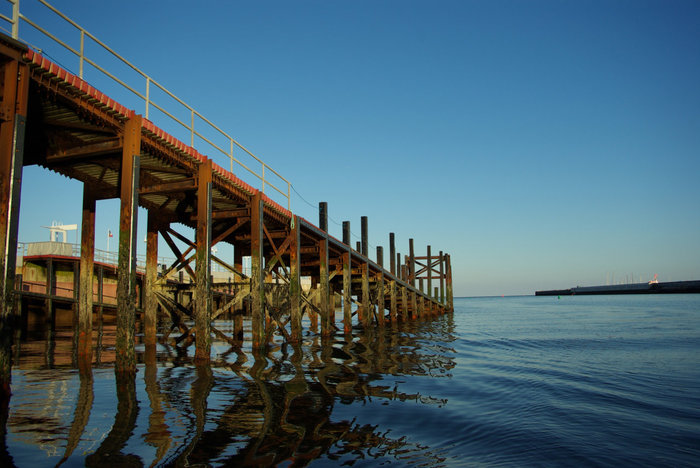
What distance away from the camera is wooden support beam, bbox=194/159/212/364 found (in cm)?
1129

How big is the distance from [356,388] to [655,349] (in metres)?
14.8

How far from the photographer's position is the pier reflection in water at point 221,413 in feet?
15.3

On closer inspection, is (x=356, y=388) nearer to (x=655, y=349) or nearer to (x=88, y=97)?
(x=88, y=97)

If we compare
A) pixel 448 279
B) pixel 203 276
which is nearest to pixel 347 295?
pixel 203 276

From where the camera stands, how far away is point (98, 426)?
542cm

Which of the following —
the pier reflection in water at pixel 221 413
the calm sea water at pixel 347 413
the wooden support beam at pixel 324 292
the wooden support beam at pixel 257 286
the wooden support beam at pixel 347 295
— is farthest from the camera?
the wooden support beam at pixel 347 295

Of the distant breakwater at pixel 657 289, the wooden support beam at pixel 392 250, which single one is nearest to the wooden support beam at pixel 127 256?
the wooden support beam at pixel 392 250

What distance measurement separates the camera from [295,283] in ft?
57.4

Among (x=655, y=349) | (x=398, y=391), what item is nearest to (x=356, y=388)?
(x=398, y=391)

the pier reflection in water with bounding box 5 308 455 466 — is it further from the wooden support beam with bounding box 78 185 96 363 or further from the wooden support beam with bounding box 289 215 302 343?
the wooden support beam with bounding box 289 215 302 343

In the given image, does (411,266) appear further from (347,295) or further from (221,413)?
(221,413)

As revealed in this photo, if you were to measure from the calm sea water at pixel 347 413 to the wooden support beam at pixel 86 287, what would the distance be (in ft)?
2.20

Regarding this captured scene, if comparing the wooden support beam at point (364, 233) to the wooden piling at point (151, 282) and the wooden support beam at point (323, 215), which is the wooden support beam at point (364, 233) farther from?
the wooden piling at point (151, 282)

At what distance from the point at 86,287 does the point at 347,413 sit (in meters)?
8.03
